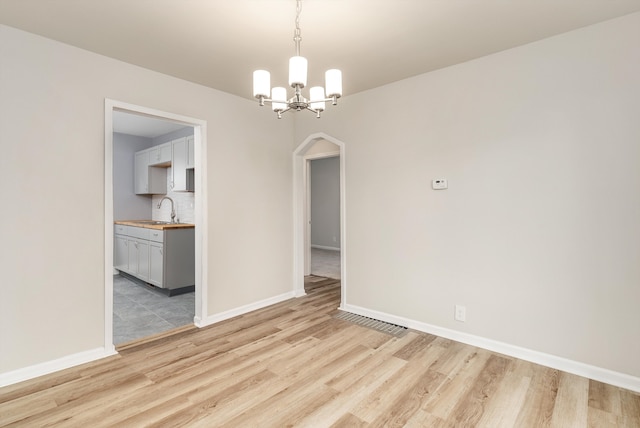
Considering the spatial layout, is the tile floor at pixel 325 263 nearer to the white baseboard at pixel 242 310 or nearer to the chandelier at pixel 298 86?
the white baseboard at pixel 242 310

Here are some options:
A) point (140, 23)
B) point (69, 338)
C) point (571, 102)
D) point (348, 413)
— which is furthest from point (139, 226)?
point (571, 102)

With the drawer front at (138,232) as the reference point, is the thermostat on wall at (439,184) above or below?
above

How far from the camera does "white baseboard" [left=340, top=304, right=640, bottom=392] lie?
2.28 metres

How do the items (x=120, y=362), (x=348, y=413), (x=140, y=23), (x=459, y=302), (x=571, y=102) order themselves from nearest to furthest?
(x=348, y=413) < (x=140, y=23) < (x=571, y=102) < (x=120, y=362) < (x=459, y=302)

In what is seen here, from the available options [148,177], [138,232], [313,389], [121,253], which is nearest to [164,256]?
[138,232]

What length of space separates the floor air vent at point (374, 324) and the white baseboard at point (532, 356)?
0.25 ft

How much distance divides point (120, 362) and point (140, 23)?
2.65m

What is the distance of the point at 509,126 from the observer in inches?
107

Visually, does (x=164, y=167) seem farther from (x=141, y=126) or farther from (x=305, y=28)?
(x=305, y=28)

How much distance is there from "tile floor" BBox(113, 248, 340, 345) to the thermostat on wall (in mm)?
3022

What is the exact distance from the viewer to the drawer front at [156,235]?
451cm

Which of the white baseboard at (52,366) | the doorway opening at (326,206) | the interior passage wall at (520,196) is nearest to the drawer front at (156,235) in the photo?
the white baseboard at (52,366)

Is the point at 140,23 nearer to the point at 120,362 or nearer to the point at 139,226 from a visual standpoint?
the point at 120,362

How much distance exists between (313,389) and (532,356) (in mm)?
1847
